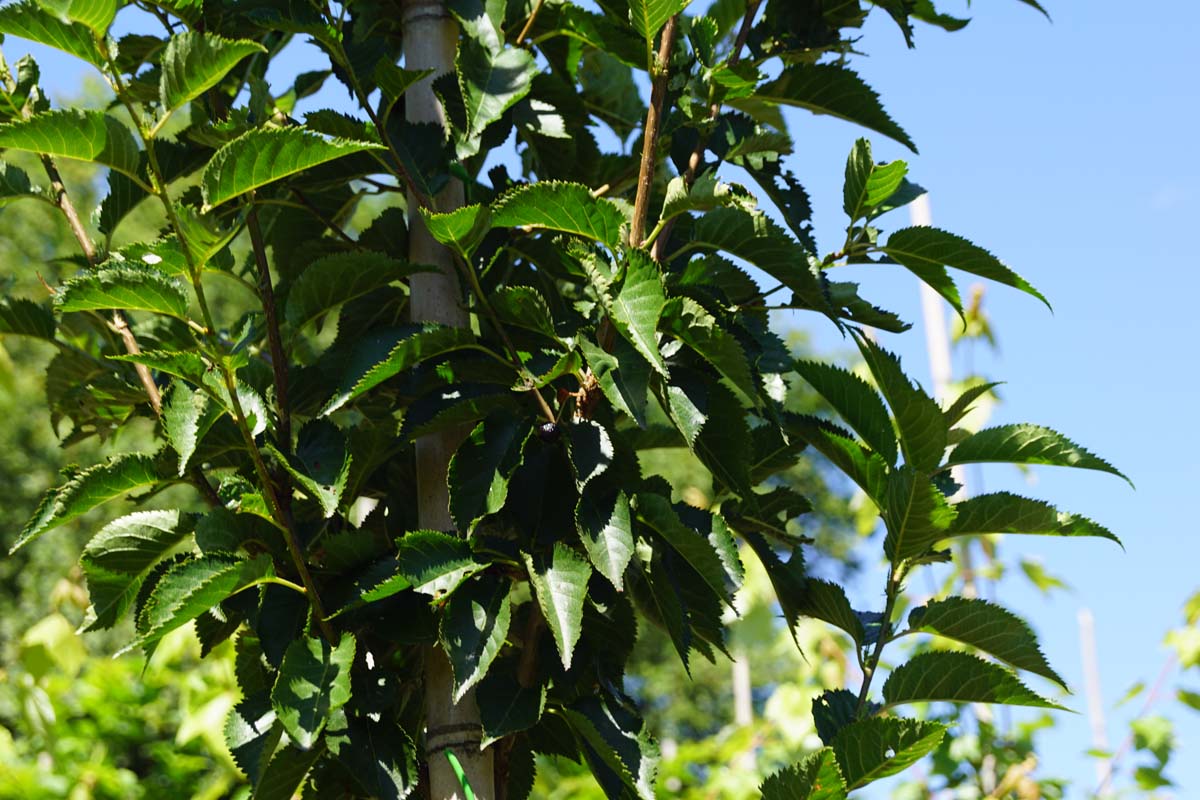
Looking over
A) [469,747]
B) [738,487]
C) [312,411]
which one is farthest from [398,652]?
[738,487]

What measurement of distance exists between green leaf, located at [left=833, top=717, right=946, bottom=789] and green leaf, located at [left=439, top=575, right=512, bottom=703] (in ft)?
0.98

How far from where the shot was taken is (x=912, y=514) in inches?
41.6

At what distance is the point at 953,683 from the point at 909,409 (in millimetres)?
250

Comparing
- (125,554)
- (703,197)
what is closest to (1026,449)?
(703,197)

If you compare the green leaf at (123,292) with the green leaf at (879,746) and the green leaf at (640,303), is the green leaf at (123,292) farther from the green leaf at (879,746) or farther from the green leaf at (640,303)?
the green leaf at (879,746)

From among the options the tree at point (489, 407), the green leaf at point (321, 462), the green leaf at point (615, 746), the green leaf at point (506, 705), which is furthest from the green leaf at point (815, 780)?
the green leaf at point (321, 462)

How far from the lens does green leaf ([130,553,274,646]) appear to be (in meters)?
0.96

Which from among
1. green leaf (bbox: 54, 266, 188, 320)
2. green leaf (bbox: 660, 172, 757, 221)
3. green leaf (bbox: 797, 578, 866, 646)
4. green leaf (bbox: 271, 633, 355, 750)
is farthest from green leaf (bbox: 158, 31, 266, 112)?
green leaf (bbox: 797, 578, 866, 646)

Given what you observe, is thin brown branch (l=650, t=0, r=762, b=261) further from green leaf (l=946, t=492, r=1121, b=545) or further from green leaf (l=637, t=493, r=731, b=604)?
green leaf (l=946, t=492, r=1121, b=545)

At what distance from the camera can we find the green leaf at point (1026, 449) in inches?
43.1

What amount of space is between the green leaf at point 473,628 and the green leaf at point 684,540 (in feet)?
0.47

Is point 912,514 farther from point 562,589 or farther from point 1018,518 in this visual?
point 562,589

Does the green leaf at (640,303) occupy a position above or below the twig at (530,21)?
below

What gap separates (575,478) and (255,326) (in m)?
0.34
